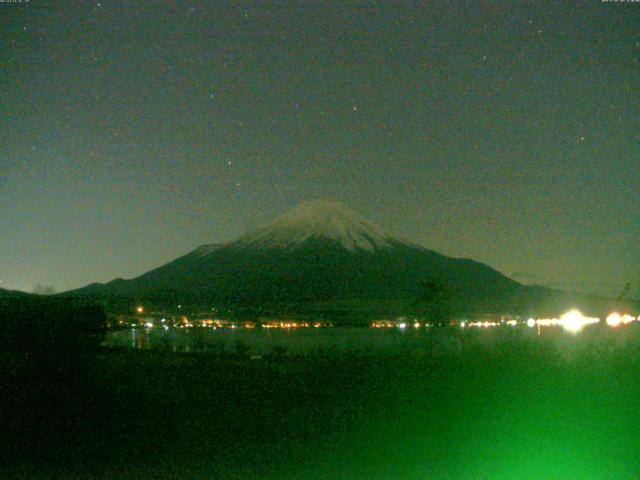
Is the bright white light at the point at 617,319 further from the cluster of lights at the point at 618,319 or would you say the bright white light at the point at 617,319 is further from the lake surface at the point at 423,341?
the lake surface at the point at 423,341

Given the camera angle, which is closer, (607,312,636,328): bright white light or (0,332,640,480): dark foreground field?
(0,332,640,480): dark foreground field

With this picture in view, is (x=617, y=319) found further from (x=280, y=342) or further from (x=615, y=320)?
(x=280, y=342)

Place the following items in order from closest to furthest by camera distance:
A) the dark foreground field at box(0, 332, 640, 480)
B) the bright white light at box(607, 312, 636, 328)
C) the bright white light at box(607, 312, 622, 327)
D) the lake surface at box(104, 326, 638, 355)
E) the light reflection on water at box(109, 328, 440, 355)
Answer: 1. the dark foreground field at box(0, 332, 640, 480)
2. the lake surface at box(104, 326, 638, 355)
3. the light reflection on water at box(109, 328, 440, 355)
4. the bright white light at box(607, 312, 622, 327)
5. the bright white light at box(607, 312, 636, 328)

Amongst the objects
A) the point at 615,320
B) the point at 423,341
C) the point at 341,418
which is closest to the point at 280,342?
the point at 423,341

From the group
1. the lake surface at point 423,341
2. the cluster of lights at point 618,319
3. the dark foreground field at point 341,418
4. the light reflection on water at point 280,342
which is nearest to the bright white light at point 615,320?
the cluster of lights at point 618,319

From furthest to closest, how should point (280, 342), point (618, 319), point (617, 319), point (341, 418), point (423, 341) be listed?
1. point (280, 342)
2. point (618, 319)
3. point (617, 319)
4. point (423, 341)
5. point (341, 418)

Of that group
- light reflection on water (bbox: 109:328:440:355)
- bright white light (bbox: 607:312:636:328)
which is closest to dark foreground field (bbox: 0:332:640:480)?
light reflection on water (bbox: 109:328:440:355)

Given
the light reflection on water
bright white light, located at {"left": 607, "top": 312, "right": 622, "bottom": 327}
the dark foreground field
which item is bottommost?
the dark foreground field

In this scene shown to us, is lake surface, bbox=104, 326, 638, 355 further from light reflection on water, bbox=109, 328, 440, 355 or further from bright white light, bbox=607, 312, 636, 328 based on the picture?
→ bright white light, bbox=607, 312, 636, 328

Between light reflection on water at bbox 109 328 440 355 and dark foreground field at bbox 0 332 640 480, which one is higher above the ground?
light reflection on water at bbox 109 328 440 355

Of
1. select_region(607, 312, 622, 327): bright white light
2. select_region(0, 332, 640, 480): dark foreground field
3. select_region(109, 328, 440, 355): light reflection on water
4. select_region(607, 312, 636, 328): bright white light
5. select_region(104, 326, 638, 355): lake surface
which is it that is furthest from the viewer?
select_region(607, 312, 636, 328): bright white light
